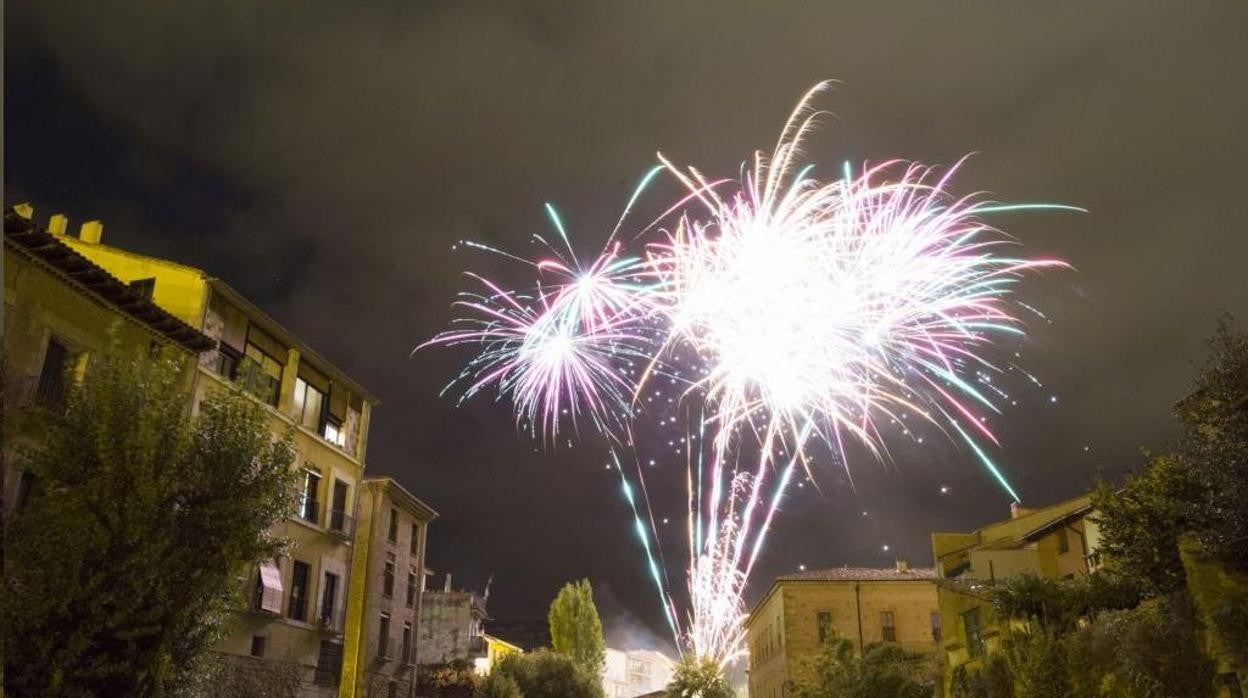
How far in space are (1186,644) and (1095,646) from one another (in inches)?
100

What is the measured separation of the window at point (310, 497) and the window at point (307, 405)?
1.60 meters

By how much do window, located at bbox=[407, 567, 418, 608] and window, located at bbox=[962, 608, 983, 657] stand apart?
23485 millimetres

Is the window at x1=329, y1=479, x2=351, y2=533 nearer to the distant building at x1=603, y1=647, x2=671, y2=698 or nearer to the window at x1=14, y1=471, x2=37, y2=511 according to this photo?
the window at x1=14, y1=471, x2=37, y2=511

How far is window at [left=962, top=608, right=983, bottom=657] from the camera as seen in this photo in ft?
77.4

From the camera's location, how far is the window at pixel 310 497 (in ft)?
97.2

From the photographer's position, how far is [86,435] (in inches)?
602

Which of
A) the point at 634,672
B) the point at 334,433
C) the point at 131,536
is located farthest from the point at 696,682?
the point at 634,672

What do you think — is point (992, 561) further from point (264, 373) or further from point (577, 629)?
point (577, 629)

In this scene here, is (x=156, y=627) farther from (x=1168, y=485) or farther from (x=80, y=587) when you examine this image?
(x=1168, y=485)

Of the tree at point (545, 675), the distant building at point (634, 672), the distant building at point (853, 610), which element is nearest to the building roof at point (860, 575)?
the distant building at point (853, 610)

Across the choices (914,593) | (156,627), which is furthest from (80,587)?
(914,593)

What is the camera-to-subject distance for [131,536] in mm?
14750

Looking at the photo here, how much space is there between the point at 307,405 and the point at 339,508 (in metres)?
3.91

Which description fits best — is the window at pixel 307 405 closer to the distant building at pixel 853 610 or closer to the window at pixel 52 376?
the window at pixel 52 376
